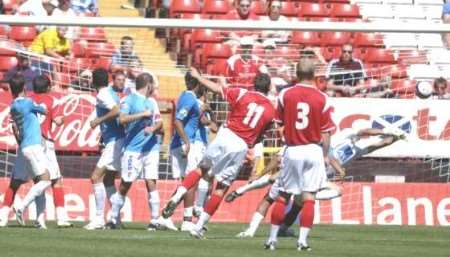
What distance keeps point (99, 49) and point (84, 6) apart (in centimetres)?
268

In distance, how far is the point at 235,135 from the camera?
63.5 ft

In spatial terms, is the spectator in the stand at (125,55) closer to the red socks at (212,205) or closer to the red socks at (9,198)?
the red socks at (9,198)

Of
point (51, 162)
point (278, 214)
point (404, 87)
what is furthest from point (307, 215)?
point (404, 87)

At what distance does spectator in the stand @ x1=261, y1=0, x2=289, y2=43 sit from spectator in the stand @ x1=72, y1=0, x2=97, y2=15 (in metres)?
3.25

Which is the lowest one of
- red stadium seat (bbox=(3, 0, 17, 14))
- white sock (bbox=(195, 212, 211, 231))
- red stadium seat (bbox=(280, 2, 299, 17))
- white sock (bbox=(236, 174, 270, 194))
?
white sock (bbox=(236, 174, 270, 194))

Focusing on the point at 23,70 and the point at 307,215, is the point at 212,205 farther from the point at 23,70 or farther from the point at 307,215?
the point at 23,70

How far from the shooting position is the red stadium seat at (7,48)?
24.7m

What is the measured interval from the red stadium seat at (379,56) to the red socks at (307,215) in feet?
32.4

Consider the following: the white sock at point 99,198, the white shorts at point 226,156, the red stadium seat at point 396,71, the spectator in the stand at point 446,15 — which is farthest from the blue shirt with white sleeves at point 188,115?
the spectator in the stand at point 446,15

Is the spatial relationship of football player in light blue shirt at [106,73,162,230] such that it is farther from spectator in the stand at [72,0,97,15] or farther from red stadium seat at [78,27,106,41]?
spectator in the stand at [72,0,97,15]

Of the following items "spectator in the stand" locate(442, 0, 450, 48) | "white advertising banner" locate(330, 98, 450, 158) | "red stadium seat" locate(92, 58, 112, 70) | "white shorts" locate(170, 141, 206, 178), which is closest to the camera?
"white shorts" locate(170, 141, 206, 178)

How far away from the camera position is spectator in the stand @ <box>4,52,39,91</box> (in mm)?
23703

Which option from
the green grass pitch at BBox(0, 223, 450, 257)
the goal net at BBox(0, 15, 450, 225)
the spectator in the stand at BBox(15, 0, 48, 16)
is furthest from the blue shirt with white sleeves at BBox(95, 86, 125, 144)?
the spectator in the stand at BBox(15, 0, 48, 16)

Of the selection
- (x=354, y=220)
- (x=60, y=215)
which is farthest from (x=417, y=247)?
(x=354, y=220)
